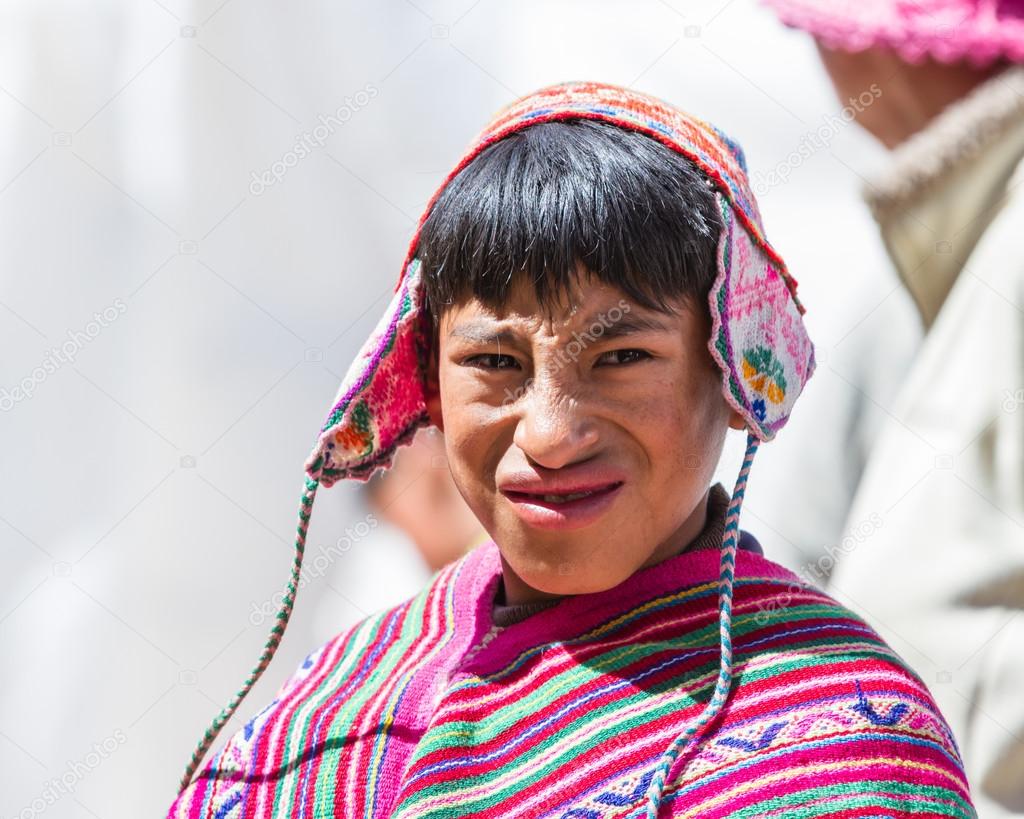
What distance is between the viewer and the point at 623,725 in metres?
1.27

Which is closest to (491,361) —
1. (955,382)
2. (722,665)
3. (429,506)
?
(722,665)

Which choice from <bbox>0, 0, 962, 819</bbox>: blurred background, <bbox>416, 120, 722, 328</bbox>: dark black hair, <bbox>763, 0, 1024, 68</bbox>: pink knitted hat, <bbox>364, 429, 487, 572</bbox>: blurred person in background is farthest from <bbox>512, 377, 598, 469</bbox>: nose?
<bbox>364, 429, 487, 572</bbox>: blurred person in background

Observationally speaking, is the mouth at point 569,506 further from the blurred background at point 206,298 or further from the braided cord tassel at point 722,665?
the blurred background at point 206,298

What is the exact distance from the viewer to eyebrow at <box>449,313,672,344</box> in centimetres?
123

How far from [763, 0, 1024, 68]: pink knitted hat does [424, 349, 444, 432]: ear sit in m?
1.20

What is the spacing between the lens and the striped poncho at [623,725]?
1190 mm

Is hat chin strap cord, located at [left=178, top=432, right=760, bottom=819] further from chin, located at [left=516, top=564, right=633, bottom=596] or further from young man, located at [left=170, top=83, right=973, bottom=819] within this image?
chin, located at [left=516, top=564, right=633, bottom=596]

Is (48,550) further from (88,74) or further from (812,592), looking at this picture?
(812,592)

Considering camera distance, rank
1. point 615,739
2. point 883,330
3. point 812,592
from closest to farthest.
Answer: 1. point 615,739
2. point 812,592
3. point 883,330

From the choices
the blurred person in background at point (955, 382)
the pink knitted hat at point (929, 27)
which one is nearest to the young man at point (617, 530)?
the blurred person in background at point (955, 382)

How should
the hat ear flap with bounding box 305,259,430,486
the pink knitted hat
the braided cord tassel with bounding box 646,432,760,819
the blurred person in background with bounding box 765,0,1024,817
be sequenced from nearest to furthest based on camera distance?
the braided cord tassel with bounding box 646,432,760,819, the hat ear flap with bounding box 305,259,430,486, the blurred person in background with bounding box 765,0,1024,817, the pink knitted hat

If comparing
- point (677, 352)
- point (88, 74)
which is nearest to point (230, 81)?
point (88, 74)

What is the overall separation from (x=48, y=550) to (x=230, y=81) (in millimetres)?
1462

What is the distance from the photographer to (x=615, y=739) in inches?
49.8
